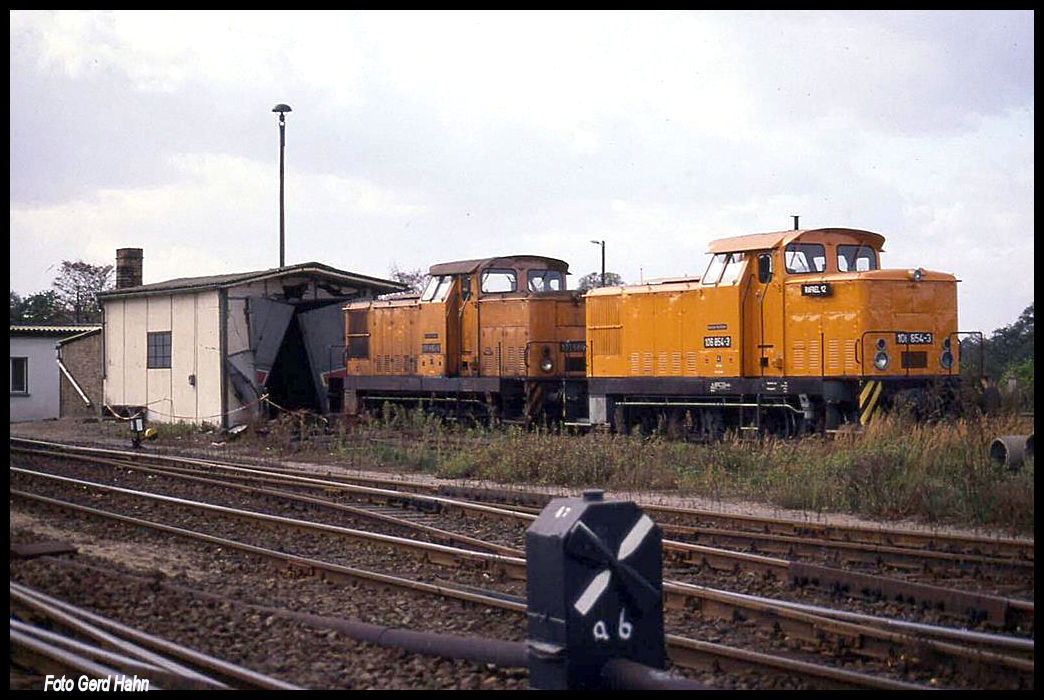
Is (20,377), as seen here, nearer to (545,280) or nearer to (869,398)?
(545,280)

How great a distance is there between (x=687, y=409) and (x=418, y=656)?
11873 millimetres

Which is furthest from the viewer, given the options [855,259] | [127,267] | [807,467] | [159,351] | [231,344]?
[127,267]

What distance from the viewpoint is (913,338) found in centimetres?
1558

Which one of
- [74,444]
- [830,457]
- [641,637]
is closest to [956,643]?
[641,637]

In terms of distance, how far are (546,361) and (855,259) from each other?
260 inches

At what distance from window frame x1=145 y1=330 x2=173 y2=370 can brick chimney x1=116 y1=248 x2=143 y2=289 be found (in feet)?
22.2

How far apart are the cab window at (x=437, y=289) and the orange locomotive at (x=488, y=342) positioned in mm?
27

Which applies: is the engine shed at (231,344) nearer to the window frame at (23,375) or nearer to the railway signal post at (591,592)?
the window frame at (23,375)

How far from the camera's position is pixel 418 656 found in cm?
652

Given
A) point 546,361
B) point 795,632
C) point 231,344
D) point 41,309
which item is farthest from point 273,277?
point 41,309

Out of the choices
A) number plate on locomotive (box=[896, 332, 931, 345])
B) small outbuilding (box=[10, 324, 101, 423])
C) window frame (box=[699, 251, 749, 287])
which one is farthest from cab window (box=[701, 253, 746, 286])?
small outbuilding (box=[10, 324, 101, 423])

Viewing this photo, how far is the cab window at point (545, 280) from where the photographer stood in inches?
858

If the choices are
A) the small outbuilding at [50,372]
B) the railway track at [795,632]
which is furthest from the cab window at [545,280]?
the small outbuilding at [50,372]

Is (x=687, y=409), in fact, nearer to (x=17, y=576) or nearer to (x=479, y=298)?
Result: (x=479, y=298)
